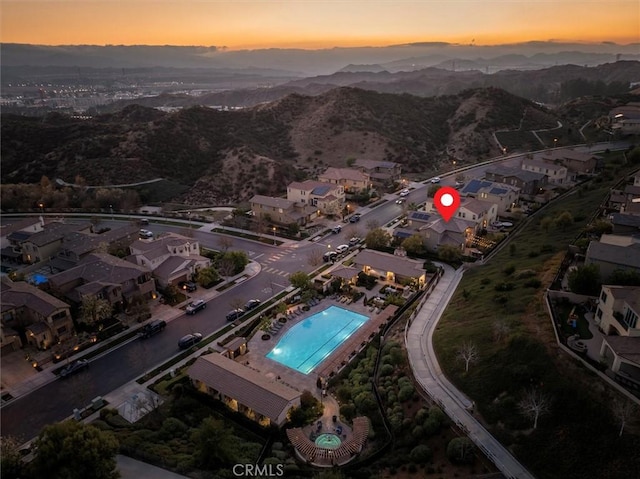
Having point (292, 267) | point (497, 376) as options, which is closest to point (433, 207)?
point (292, 267)

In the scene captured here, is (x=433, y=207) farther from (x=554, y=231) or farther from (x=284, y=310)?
(x=284, y=310)

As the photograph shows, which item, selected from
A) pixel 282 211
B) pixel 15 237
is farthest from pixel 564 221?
pixel 15 237

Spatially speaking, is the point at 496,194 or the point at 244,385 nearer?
the point at 244,385

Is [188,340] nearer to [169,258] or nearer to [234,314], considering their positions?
[234,314]

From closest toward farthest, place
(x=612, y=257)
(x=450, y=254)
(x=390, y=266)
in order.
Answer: (x=612, y=257) → (x=390, y=266) → (x=450, y=254)

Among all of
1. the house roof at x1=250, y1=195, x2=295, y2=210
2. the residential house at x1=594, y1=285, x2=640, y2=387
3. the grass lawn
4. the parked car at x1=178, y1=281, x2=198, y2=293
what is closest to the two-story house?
the grass lawn

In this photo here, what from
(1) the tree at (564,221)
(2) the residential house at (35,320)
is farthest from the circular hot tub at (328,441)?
(1) the tree at (564,221)

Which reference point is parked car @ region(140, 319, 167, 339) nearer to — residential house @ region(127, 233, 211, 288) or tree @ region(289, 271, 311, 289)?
residential house @ region(127, 233, 211, 288)
